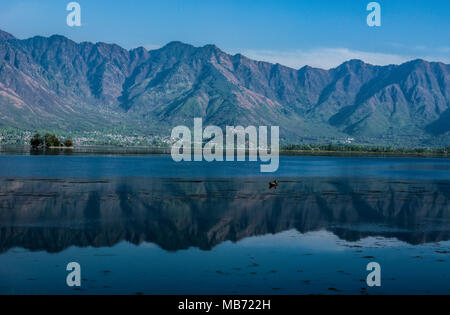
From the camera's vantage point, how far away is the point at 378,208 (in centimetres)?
6216

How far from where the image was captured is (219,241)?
41.2m

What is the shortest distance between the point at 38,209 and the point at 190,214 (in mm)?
15690

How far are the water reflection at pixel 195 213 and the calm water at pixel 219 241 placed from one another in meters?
0.12

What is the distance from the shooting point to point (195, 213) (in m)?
55.6

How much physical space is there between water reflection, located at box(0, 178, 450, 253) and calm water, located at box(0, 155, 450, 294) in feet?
0.38

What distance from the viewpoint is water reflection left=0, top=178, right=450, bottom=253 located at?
42.5m

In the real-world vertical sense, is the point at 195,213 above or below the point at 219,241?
above

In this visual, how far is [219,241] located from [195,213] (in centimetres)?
1461

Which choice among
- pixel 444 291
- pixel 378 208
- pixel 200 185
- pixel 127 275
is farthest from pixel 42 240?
pixel 200 185

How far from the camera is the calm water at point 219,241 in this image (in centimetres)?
2950

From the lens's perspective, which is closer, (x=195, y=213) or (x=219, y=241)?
(x=219, y=241)

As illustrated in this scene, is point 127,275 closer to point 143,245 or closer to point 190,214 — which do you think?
point 143,245

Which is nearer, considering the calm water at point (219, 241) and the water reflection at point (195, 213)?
the calm water at point (219, 241)
